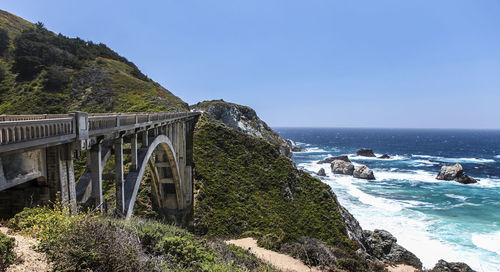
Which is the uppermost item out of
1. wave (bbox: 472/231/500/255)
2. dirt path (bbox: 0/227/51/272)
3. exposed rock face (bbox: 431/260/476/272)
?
dirt path (bbox: 0/227/51/272)

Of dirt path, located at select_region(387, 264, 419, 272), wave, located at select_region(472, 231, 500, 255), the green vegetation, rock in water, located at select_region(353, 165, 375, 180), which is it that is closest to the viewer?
the green vegetation

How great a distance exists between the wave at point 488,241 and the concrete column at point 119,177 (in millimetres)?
38189

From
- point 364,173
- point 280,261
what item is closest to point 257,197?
point 280,261

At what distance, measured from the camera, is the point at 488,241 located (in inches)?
1213

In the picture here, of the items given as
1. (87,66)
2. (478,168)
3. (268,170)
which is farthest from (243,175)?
(478,168)

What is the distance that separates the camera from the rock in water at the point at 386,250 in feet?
86.8

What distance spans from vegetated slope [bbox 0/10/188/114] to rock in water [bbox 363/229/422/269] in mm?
35656

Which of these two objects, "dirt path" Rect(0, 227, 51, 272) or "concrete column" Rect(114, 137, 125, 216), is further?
"concrete column" Rect(114, 137, 125, 216)

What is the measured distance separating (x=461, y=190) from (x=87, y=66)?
82.2m

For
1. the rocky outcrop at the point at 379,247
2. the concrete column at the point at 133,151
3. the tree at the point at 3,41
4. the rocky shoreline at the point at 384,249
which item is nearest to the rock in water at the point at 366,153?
the rocky shoreline at the point at 384,249

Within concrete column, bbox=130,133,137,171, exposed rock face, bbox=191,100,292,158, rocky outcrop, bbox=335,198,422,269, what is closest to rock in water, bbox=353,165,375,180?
exposed rock face, bbox=191,100,292,158

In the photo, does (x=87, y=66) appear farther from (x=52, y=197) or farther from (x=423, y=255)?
(x=423, y=255)

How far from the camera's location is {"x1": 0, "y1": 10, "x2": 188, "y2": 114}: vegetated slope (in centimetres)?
4000

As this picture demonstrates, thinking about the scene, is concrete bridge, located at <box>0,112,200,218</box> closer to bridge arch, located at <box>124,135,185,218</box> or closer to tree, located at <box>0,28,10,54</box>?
bridge arch, located at <box>124,135,185,218</box>
